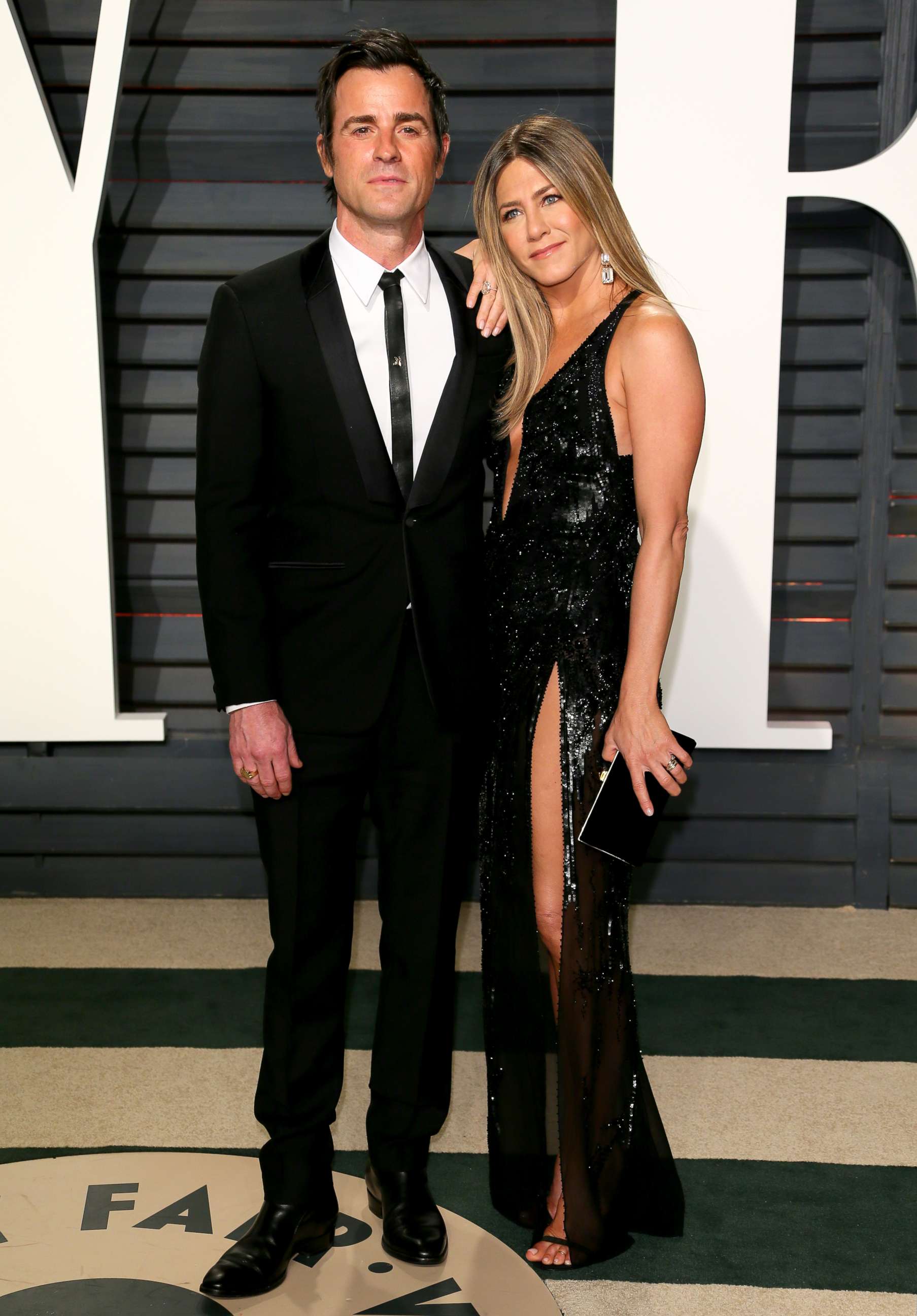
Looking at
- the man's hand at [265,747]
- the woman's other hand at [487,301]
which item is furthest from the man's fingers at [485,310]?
the man's hand at [265,747]

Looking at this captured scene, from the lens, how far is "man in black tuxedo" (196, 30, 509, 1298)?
187cm

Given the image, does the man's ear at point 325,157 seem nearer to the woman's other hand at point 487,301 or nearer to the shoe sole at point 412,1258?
the woman's other hand at point 487,301

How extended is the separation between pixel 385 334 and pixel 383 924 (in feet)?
3.24

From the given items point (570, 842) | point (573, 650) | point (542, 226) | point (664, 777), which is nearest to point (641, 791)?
point (664, 777)

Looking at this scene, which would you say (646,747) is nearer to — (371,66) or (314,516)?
(314,516)

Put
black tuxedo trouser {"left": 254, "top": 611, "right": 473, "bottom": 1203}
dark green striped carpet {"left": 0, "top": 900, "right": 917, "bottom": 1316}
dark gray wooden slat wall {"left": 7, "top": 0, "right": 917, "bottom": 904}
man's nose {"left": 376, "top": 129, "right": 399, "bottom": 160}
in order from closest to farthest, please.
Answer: man's nose {"left": 376, "top": 129, "right": 399, "bottom": 160} < black tuxedo trouser {"left": 254, "top": 611, "right": 473, "bottom": 1203} < dark green striped carpet {"left": 0, "top": 900, "right": 917, "bottom": 1316} < dark gray wooden slat wall {"left": 7, "top": 0, "right": 917, "bottom": 904}

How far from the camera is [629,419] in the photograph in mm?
1915

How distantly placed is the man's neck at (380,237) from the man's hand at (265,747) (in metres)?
0.74

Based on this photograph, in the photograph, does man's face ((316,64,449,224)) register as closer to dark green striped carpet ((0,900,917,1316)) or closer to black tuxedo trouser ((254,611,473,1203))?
black tuxedo trouser ((254,611,473,1203))

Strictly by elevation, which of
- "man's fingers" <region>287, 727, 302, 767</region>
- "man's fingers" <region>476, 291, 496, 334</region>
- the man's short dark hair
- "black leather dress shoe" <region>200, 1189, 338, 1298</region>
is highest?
the man's short dark hair

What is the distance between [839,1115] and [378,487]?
1.68 meters

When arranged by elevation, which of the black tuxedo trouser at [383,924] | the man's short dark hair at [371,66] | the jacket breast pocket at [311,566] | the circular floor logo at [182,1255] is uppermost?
the man's short dark hair at [371,66]

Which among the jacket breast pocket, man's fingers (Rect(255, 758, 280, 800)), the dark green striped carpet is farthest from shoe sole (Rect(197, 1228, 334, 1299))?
the jacket breast pocket

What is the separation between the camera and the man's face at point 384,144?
186 cm
